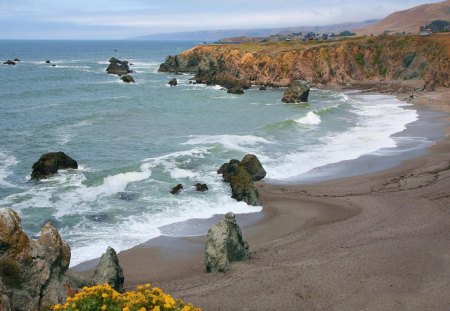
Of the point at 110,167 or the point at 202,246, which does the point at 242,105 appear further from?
the point at 202,246

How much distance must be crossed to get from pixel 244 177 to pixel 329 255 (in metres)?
9.47

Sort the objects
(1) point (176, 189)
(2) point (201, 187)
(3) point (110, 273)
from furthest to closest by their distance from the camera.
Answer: (2) point (201, 187), (1) point (176, 189), (3) point (110, 273)

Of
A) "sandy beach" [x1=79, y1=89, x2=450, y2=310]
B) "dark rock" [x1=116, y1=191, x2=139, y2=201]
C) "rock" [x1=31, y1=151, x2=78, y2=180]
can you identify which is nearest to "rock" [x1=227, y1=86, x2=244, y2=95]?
"rock" [x1=31, y1=151, x2=78, y2=180]

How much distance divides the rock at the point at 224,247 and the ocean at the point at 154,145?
4736 millimetres

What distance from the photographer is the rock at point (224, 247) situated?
18.5 metres

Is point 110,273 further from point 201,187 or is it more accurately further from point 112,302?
point 201,187

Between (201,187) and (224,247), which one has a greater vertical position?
(224,247)

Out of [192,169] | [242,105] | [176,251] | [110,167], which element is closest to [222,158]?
[192,169]

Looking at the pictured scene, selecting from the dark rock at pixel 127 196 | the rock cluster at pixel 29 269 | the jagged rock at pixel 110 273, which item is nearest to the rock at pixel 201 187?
the dark rock at pixel 127 196

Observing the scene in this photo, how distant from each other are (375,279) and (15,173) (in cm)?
2514

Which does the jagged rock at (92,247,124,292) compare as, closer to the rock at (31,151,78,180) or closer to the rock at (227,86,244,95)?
the rock at (31,151,78,180)

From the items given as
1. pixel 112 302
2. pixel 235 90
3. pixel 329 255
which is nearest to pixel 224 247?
pixel 329 255

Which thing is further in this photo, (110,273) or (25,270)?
(110,273)

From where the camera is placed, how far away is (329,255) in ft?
63.5
